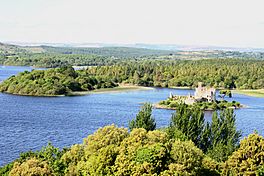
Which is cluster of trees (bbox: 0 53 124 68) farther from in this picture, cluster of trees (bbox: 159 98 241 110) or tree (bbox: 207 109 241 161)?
tree (bbox: 207 109 241 161)

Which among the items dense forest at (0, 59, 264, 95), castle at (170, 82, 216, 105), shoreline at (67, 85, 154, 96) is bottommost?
shoreline at (67, 85, 154, 96)

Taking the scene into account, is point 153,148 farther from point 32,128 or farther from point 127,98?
point 127,98

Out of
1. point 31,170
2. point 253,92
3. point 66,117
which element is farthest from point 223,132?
point 253,92

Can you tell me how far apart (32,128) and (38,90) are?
35.6 m

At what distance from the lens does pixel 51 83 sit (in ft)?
284

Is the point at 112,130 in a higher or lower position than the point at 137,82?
higher

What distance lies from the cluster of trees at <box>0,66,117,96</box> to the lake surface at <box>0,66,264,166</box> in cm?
447

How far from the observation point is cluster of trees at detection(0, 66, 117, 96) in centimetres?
8400

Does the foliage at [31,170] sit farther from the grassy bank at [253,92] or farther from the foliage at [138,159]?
the grassy bank at [253,92]

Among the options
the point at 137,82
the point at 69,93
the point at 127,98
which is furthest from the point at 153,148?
the point at 137,82

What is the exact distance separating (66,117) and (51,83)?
2980 cm

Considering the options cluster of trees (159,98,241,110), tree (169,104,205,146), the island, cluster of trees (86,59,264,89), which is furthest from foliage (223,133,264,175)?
cluster of trees (86,59,264,89)

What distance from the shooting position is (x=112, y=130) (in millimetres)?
24594

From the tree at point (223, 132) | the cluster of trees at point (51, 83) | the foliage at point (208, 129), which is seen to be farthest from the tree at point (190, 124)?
the cluster of trees at point (51, 83)
